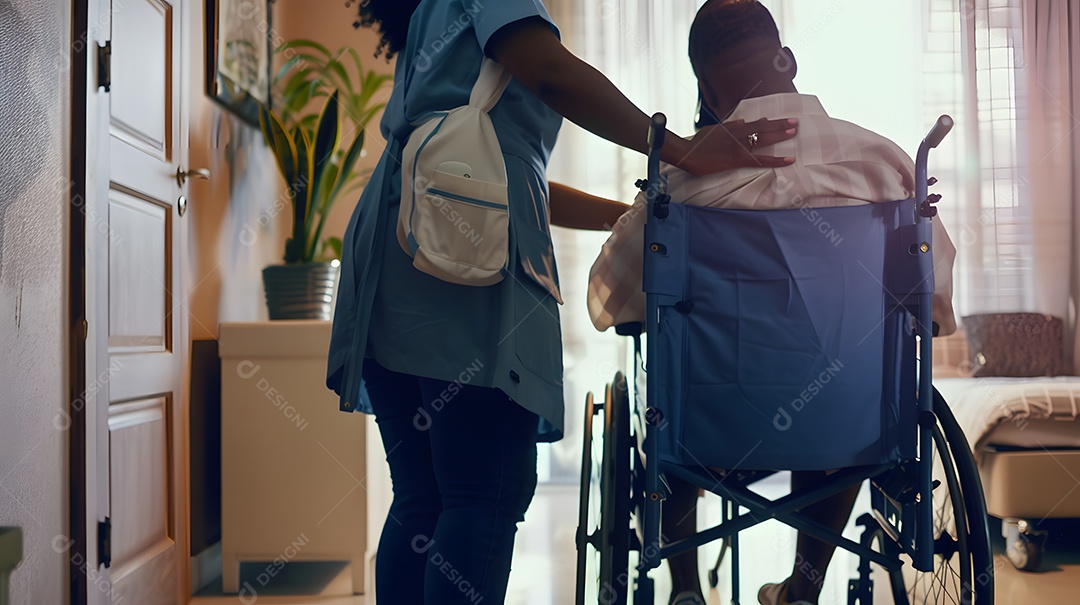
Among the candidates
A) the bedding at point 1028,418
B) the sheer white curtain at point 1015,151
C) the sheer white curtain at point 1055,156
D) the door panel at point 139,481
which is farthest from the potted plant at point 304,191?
the sheer white curtain at point 1055,156

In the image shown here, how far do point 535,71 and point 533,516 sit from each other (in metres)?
2.47

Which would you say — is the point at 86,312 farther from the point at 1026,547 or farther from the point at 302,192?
the point at 1026,547

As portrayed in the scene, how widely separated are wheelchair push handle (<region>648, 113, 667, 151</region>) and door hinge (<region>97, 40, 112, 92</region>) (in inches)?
46.0

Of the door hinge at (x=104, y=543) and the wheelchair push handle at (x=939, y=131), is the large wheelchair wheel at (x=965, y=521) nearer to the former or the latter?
the wheelchair push handle at (x=939, y=131)

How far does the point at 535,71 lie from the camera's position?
969mm

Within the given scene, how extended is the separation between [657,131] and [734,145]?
0.60ft

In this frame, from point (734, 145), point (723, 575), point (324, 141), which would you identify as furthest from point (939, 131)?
point (324, 141)

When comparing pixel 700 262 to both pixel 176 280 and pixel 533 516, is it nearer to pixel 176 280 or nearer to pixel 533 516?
pixel 176 280

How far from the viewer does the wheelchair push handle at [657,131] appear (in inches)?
40.7

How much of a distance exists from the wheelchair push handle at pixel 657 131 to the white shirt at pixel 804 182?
0.81 feet

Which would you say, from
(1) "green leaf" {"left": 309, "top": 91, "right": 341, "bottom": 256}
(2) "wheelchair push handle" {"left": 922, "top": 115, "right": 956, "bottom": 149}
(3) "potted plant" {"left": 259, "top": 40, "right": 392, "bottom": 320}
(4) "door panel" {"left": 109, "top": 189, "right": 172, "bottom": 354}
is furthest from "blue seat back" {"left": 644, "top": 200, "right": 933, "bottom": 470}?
(1) "green leaf" {"left": 309, "top": 91, "right": 341, "bottom": 256}

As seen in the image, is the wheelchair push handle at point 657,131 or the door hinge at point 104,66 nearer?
the wheelchair push handle at point 657,131

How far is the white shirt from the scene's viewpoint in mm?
1267

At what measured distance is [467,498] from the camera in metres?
0.96
